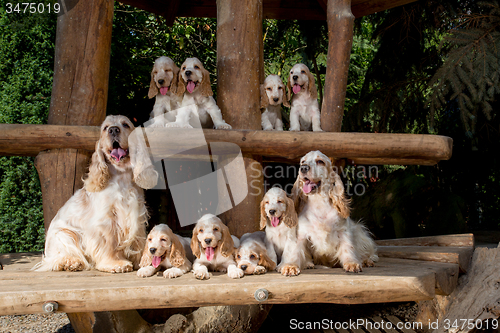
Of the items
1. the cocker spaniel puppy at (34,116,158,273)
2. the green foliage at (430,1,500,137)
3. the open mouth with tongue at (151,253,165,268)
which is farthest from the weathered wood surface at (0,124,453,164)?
the green foliage at (430,1,500,137)

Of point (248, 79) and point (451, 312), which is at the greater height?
point (248, 79)

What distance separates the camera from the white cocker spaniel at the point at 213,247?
3457 millimetres

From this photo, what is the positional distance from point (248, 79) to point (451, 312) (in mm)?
3459

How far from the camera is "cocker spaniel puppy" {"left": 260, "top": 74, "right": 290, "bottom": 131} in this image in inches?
197

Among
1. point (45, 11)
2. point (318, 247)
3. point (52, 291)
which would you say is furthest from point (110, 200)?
point (45, 11)

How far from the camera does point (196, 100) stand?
15.5 feet

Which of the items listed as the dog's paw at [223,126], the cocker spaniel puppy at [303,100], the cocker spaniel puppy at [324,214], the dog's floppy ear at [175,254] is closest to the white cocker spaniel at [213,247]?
the dog's floppy ear at [175,254]

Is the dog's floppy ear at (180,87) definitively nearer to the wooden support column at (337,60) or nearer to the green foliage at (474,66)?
the wooden support column at (337,60)

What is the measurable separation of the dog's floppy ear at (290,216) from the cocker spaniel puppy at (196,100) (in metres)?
1.34

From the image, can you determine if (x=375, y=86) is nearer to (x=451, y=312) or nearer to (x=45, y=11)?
(x=451, y=312)

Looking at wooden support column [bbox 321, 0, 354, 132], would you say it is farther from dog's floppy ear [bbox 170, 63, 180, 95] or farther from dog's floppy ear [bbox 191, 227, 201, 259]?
dog's floppy ear [bbox 191, 227, 201, 259]

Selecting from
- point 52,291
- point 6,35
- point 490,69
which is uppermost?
point 6,35

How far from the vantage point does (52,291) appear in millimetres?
2930

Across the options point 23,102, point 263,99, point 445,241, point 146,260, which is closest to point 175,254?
→ point 146,260
